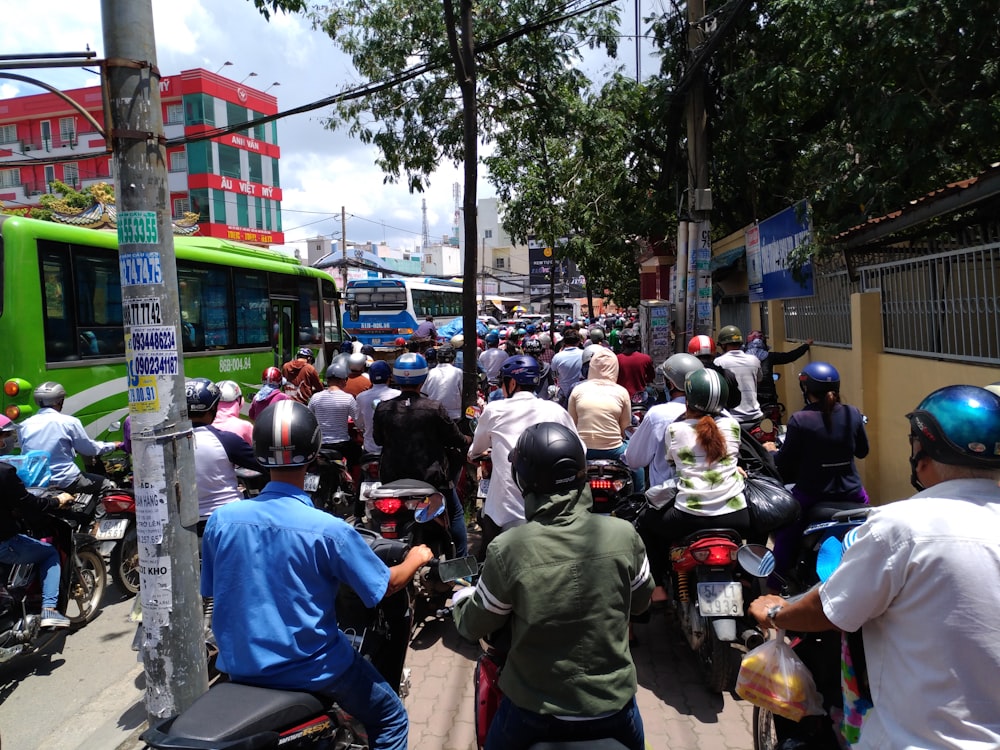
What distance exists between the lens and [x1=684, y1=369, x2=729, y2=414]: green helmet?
4008 millimetres

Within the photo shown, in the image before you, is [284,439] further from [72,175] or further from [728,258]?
[72,175]

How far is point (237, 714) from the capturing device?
2113mm

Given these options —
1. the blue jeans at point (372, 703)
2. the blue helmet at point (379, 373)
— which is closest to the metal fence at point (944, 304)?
the blue helmet at point (379, 373)

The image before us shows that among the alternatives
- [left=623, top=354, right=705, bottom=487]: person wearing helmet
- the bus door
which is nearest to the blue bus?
the bus door

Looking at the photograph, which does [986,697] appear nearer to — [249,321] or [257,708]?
[257,708]

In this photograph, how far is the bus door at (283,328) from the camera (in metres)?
12.7

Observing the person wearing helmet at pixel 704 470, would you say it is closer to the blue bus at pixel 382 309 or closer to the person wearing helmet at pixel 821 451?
the person wearing helmet at pixel 821 451

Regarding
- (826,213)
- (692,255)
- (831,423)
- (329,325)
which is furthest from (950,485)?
(329,325)

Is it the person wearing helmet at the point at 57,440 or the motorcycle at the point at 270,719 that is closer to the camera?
the motorcycle at the point at 270,719

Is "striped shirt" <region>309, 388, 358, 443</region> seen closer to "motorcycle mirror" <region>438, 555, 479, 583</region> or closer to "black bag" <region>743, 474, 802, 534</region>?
"black bag" <region>743, 474, 802, 534</region>

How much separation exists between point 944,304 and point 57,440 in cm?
710

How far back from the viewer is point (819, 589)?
6.47 feet

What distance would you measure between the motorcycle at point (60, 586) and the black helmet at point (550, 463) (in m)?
3.44

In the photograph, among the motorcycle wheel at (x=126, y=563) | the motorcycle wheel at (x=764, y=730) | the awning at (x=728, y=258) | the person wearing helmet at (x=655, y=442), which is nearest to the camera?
the motorcycle wheel at (x=764, y=730)
